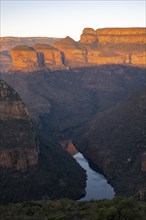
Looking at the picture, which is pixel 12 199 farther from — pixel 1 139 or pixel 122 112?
pixel 122 112

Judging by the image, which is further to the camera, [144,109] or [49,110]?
[49,110]

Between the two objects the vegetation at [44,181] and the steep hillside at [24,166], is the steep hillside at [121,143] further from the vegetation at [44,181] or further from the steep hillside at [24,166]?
the steep hillside at [24,166]

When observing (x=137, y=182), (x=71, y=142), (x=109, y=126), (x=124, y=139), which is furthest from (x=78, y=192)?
(x=71, y=142)

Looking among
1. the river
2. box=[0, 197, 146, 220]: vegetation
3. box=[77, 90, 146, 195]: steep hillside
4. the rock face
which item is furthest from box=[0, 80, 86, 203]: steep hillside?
box=[0, 197, 146, 220]: vegetation

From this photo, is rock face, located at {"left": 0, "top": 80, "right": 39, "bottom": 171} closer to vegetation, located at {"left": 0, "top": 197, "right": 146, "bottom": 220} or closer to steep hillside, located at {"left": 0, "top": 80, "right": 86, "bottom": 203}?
steep hillside, located at {"left": 0, "top": 80, "right": 86, "bottom": 203}

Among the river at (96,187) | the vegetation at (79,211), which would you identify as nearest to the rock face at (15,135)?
the river at (96,187)

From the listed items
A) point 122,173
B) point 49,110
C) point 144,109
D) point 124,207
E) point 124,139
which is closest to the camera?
point 124,207
